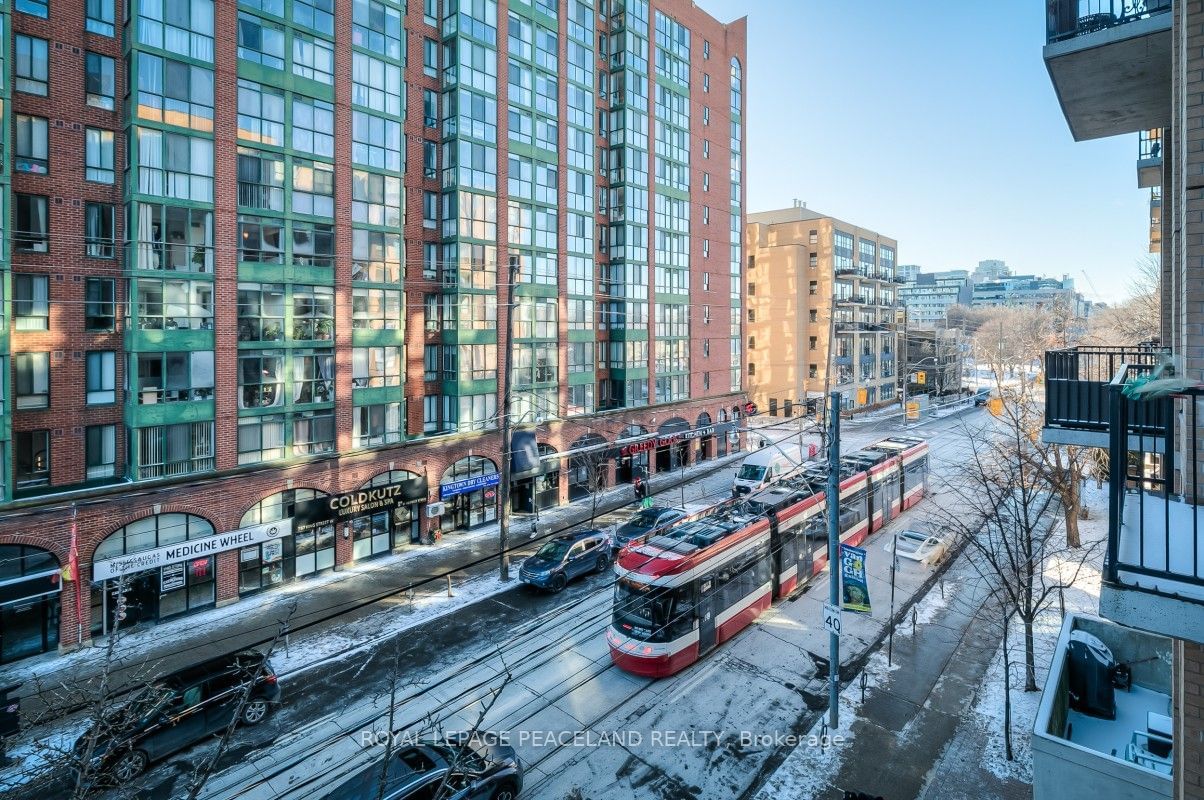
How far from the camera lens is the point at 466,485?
27984 mm

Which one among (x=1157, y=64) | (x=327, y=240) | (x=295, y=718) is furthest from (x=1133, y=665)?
(x=327, y=240)

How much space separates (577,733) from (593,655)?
10.6 feet

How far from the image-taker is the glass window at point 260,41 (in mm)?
21344

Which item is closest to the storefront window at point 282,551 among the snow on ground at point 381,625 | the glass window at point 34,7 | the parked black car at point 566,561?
the snow on ground at point 381,625

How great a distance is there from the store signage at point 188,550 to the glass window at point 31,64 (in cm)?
1371

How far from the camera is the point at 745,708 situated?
562 inches

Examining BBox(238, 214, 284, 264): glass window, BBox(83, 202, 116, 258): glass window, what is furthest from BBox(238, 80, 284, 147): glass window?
BBox(83, 202, 116, 258): glass window

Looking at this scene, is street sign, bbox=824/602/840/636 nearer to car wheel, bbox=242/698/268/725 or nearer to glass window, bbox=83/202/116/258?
car wheel, bbox=242/698/268/725

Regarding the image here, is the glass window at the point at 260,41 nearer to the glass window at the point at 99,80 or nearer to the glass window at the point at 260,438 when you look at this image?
the glass window at the point at 99,80

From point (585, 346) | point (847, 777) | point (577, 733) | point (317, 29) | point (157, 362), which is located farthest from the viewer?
point (585, 346)

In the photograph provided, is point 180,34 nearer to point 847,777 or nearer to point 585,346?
point 585,346

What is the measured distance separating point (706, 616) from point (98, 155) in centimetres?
2242

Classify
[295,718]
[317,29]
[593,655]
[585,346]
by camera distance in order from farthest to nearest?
[585,346] → [317,29] → [593,655] → [295,718]

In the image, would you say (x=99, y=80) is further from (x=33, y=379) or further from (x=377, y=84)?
(x=33, y=379)
